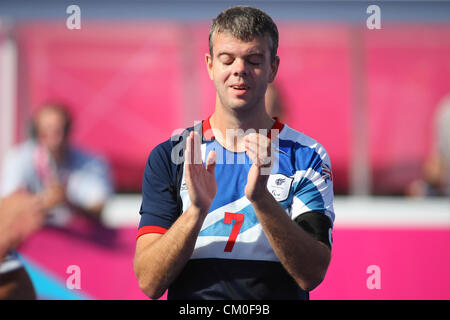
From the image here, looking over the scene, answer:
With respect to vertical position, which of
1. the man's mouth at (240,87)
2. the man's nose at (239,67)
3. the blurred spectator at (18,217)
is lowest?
the blurred spectator at (18,217)

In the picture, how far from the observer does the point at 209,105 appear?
250 inches

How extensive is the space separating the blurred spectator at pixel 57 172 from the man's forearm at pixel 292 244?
4.36 m

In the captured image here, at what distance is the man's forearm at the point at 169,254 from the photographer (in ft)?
6.35

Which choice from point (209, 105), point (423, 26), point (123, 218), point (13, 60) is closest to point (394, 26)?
point (423, 26)

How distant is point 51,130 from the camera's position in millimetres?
6082

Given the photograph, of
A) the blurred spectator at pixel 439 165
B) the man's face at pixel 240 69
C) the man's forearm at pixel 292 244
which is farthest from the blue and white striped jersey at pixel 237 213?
the blurred spectator at pixel 439 165

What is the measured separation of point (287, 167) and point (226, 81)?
432 millimetres

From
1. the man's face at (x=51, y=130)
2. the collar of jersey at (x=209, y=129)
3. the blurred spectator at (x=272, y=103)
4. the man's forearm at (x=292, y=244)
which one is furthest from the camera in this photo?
the man's face at (x=51, y=130)

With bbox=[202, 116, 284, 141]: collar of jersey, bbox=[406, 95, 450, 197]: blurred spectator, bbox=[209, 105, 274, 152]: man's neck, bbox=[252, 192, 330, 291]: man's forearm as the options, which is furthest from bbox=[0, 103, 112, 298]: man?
bbox=[252, 192, 330, 291]: man's forearm

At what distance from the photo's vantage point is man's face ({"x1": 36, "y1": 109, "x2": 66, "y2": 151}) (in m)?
6.07

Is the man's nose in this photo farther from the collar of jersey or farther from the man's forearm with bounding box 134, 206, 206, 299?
the man's forearm with bounding box 134, 206, 206, 299

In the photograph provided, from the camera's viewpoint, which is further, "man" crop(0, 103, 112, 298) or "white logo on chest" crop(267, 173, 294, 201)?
"man" crop(0, 103, 112, 298)

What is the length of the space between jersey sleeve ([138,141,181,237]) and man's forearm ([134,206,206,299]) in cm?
10

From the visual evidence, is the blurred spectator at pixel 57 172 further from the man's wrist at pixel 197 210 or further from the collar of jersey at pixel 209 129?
the man's wrist at pixel 197 210
